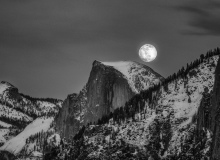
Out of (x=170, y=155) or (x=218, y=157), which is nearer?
(x=218, y=157)

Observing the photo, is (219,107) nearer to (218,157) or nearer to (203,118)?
(218,157)

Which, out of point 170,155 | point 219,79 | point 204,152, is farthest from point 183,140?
point 219,79

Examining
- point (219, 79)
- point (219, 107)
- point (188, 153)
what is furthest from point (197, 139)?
point (219, 107)

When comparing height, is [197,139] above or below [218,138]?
above

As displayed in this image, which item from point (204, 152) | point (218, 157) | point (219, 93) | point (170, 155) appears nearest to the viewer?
point (218, 157)

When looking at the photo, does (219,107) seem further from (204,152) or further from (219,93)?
(204,152)

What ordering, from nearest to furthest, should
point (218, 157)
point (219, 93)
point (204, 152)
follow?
point (218, 157) < point (219, 93) < point (204, 152)

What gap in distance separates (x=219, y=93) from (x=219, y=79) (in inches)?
250

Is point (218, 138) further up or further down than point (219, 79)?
further down

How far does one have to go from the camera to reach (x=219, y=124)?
319ft

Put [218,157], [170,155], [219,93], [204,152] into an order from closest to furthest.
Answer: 1. [218,157]
2. [219,93]
3. [204,152]
4. [170,155]

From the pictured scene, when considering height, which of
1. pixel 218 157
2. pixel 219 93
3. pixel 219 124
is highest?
pixel 219 93

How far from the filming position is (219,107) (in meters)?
98.8

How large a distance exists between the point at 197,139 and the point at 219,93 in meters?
83.8
